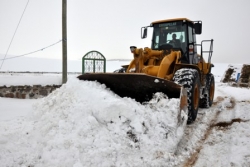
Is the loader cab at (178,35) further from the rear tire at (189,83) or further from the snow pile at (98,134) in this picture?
the snow pile at (98,134)

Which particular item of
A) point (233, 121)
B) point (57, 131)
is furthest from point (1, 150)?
point (233, 121)

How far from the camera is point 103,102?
346 cm

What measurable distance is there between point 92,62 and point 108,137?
24.4 feet

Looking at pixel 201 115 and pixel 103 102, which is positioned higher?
pixel 103 102

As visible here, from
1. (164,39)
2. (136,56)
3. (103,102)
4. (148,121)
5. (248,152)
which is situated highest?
(164,39)

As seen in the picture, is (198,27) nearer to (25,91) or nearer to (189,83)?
(189,83)

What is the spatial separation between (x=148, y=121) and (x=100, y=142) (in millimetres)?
822

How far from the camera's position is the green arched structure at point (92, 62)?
9.97 m

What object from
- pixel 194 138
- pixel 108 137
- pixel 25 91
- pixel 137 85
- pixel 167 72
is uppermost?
pixel 167 72

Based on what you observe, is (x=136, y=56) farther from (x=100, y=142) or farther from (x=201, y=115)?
(x=100, y=142)

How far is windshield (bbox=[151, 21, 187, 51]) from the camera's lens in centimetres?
574

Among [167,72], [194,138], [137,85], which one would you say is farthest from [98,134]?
[167,72]

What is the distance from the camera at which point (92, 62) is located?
10.1 metres

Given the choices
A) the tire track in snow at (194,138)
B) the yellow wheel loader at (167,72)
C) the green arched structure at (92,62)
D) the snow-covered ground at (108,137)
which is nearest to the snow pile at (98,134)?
the snow-covered ground at (108,137)
